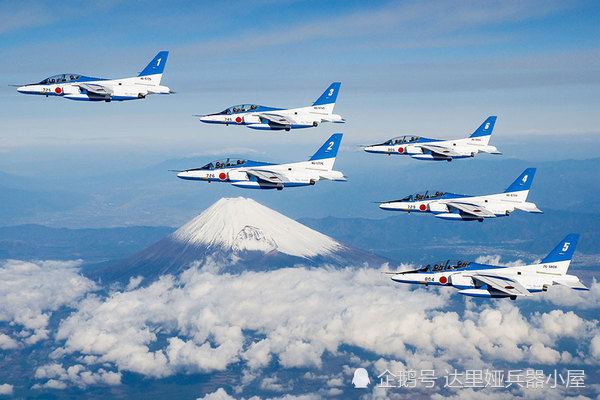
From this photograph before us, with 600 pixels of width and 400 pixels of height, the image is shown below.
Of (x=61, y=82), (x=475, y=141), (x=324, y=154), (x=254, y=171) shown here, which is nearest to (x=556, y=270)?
(x=475, y=141)

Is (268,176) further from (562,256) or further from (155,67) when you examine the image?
(562,256)

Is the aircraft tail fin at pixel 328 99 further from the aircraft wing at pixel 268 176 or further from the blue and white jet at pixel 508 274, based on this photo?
the blue and white jet at pixel 508 274

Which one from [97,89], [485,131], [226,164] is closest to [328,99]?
[226,164]

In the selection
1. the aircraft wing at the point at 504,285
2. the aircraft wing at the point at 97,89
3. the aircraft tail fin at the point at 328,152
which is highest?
the aircraft wing at the point at 97,89

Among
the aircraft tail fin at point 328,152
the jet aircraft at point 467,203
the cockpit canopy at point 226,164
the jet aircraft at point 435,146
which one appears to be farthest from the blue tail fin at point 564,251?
the cockpit canopy at point 226,164

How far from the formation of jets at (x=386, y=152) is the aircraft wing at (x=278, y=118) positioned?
177 mm

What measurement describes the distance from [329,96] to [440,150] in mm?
23182

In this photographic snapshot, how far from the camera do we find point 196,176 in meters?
114

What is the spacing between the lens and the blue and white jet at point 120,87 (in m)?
98.6

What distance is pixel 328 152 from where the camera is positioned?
115250 mm

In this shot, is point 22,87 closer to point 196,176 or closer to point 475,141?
point 196,176

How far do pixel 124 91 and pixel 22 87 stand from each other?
18.7m

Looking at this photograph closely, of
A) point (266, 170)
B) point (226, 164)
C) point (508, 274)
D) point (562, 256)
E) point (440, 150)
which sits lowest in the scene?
point (508, 274)

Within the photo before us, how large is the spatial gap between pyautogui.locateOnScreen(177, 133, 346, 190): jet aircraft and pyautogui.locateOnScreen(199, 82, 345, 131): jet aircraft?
5735mm
